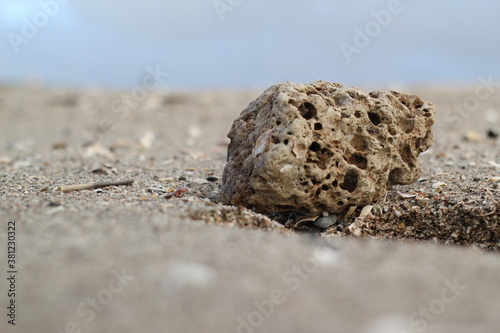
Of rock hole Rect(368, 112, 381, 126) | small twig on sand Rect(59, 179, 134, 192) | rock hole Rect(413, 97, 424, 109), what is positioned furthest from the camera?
rock hole Rect(413, 97, 424, 109)

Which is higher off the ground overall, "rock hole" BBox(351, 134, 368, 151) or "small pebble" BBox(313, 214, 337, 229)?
"rock hole" BBox(351, 134, 368, 151)

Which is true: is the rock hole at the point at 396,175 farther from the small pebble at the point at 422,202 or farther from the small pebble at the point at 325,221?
the small pebble at the point at 325,221

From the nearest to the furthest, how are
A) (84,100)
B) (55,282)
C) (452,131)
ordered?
(55,282), (452,131), (84,100)

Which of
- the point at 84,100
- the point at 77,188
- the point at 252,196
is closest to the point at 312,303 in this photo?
the point at 252,196

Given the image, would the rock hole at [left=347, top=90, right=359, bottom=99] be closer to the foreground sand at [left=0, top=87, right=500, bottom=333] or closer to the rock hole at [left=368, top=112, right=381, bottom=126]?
the rock hole at [left=368, top=112, right=381, bottom=126]

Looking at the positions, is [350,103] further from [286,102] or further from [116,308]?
[116,308]

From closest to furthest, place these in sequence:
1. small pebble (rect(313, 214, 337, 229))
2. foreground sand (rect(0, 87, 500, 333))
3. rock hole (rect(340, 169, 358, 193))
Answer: foreground sand (rect(0, 87, 500, 333))
rock hole (rect(340, 169, 358, 193))
small pebble (rect(313, 214, 337, 229))

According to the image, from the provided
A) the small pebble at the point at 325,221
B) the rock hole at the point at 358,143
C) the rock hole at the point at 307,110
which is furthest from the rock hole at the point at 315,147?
the small pebble at the point at 325,221

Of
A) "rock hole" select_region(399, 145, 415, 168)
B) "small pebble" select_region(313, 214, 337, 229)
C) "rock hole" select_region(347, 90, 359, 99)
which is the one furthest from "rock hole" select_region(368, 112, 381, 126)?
"small pebble" select_region(313, 214, 337, 229)

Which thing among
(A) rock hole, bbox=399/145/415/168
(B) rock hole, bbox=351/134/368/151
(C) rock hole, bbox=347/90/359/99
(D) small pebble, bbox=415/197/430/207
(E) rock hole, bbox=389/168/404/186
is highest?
(C) rock hole, bbox=347/90/359/99
